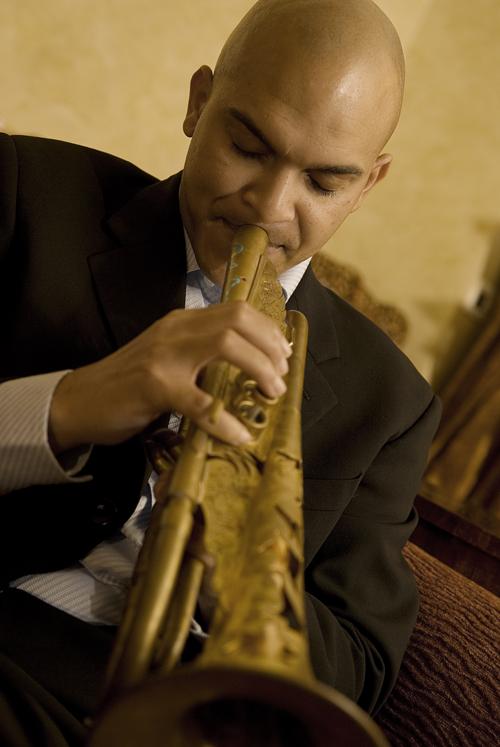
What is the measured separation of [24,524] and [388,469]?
751 millimetres

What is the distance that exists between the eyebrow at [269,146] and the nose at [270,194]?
0.12 feet

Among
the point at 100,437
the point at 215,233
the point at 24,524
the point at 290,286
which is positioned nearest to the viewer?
the point at 100,437

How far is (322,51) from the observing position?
3.58ft

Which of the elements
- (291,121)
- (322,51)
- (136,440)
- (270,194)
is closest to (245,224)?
(270,194)

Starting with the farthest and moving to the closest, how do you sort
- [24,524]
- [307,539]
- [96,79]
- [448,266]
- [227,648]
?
[448,266] < [96,79] < [307,539] < [24,524] < [227,648]

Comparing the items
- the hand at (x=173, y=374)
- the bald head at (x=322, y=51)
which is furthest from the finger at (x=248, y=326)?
the bald head at (x=322, y=51)

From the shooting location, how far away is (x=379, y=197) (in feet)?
12.7

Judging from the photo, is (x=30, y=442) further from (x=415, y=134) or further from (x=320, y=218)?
(x=415, y=134)

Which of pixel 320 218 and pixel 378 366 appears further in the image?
pixel 378 366

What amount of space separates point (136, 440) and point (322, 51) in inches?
27.6

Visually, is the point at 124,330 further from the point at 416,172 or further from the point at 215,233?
the point at 416,172

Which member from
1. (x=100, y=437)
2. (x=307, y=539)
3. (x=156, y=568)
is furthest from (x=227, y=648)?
(x=307, y=539)

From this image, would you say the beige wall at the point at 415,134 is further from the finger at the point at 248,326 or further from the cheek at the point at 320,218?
the finger at the point at 248,326

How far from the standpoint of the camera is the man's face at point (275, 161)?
3.54ft
